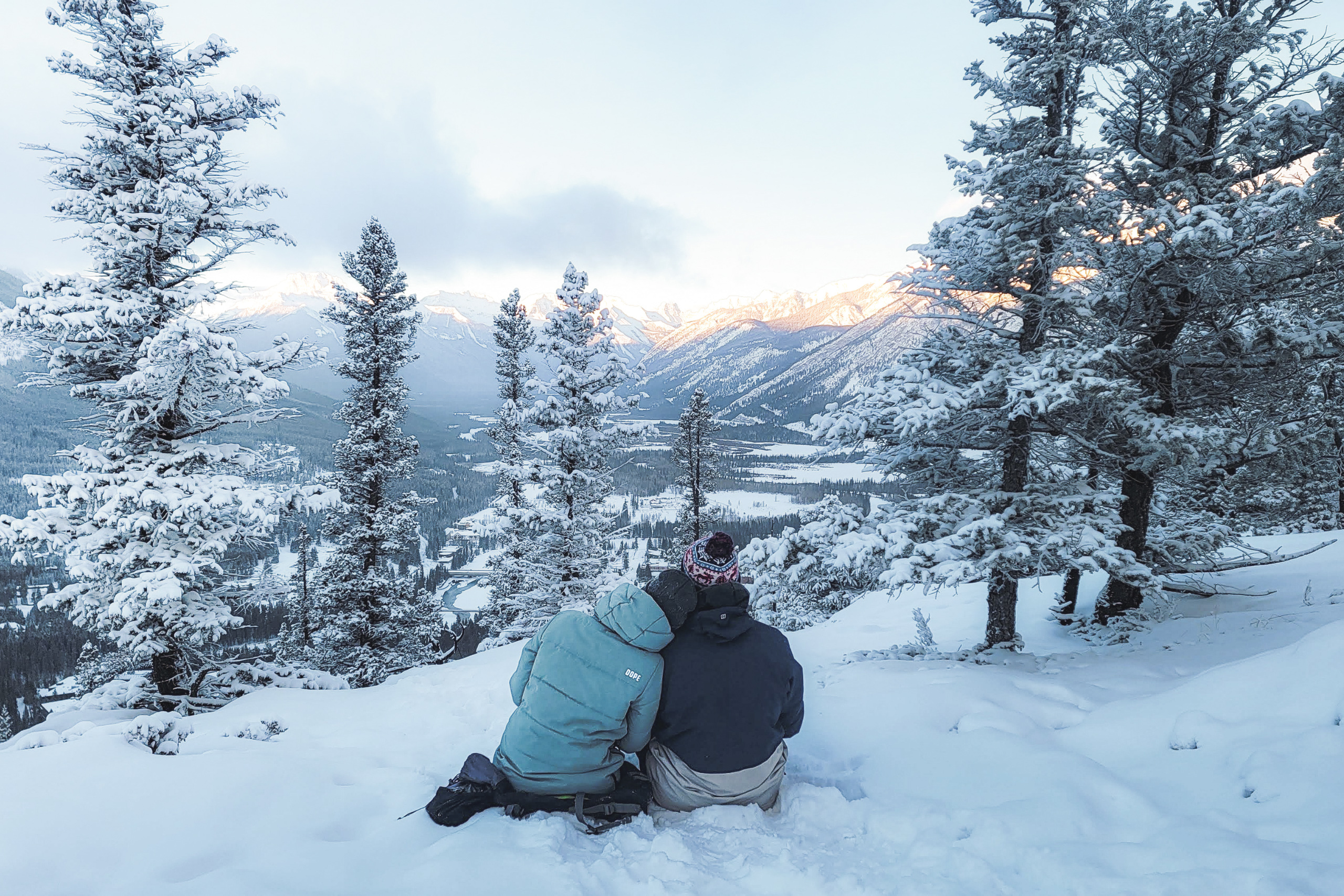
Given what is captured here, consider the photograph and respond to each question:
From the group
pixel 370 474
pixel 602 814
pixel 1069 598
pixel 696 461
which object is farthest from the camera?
pixel 696 461

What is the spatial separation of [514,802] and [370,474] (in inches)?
585

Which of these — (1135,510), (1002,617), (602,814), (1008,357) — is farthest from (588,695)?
(1135,510)

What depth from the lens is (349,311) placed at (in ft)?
52.5

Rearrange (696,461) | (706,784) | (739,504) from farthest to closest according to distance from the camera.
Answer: (739,504), (696,461), (706,784)

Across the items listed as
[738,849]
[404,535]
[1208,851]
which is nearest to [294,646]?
[404,535]

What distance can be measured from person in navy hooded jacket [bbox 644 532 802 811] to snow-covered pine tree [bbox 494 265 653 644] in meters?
12.5

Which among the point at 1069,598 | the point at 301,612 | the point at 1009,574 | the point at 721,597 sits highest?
the point at 721,597

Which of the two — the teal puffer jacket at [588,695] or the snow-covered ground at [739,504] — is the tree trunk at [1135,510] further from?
the snow-covered ground at [739,504]

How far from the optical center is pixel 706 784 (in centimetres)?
378

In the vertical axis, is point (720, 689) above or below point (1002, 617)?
above

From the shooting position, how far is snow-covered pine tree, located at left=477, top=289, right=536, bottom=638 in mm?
16797

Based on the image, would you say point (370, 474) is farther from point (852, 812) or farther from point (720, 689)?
point (852, 812)

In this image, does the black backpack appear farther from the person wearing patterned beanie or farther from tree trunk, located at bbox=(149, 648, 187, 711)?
tree trunk, located at bbox=(149, 648, 187, 711)

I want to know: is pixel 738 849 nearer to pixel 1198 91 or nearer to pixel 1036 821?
pixel 1036 821
